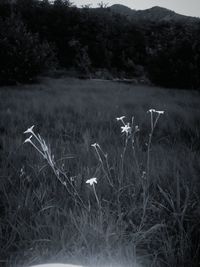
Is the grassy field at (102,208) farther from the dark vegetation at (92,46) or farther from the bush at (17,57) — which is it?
the dark vegetation at (92,46)

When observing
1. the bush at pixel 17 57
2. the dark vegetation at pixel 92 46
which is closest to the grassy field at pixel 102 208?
the bush at pixel 17 57

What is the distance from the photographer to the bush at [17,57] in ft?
28.5

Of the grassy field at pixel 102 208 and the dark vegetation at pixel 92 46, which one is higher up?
the dark vegetation at pixel 92 46

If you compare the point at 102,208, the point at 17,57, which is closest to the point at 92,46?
the point at 17,57

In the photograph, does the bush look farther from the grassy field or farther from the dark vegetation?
the grassy field

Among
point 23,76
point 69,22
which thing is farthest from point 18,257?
point 69,22

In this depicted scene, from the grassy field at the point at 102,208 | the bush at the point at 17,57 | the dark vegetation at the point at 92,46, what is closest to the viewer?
the grassy field at the point at 102,208

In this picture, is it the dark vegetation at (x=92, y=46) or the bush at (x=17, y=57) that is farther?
Answer: the dark vegetation at (x=92, y=46)

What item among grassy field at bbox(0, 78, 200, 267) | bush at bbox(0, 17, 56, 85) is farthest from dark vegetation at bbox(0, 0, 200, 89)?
grassy field at bbox(0, 78, 200, 267)

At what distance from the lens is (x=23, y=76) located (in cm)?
905

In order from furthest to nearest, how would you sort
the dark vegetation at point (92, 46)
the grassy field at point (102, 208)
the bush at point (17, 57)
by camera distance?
1. the dark vegetation at point (92, 46)
2. the bush at point (17, 57)
3. the grassy field at point (102, 208)

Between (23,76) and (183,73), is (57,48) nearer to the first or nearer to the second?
(23,76)

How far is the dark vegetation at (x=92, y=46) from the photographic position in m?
8.92

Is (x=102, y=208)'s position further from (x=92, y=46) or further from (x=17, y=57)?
(x=92, y=46)
